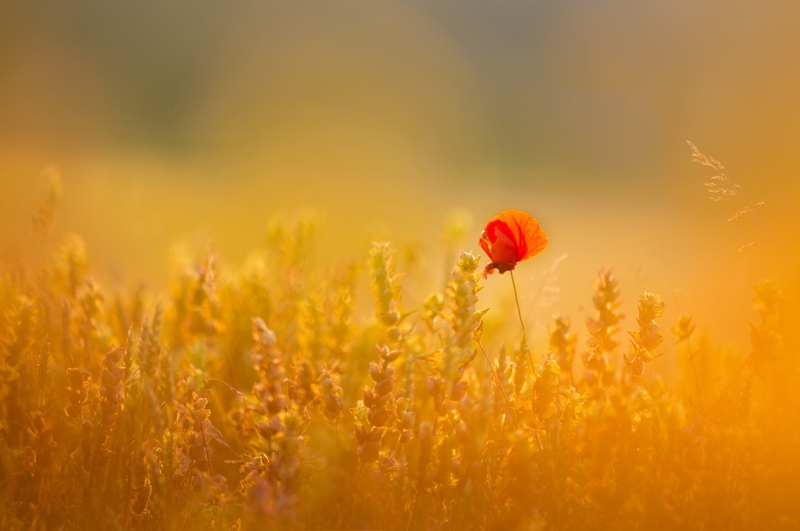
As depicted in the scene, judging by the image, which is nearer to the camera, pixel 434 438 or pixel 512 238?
pixel 434 438

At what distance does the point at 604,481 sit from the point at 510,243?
1.71 feet

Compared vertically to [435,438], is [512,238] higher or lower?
higher

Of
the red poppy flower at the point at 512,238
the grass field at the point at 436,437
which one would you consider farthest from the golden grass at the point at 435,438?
the red poppy flower at the point at 512,238

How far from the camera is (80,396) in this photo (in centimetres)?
122

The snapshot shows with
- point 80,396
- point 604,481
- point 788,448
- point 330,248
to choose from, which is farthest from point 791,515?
point 330,248

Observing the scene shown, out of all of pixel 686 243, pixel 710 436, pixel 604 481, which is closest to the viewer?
pixel 604 481

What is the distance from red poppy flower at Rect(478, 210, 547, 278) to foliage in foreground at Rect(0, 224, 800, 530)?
158mm

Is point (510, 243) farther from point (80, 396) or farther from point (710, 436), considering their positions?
point (80, 396)

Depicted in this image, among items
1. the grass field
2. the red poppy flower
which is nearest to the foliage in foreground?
the grass field

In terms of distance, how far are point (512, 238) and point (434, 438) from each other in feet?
1.51

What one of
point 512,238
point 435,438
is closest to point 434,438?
point 435,438

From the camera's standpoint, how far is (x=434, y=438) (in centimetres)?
116

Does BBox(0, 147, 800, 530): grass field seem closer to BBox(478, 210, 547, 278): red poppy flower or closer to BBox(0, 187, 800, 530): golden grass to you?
BBox(0, 187, 800, 530): golden grass

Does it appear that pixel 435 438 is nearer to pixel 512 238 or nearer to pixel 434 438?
pixel 434 438
